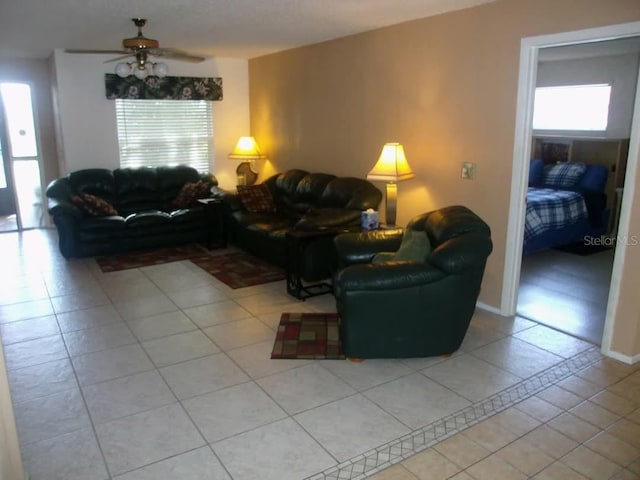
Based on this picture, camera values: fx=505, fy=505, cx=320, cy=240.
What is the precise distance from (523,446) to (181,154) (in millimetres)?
6114

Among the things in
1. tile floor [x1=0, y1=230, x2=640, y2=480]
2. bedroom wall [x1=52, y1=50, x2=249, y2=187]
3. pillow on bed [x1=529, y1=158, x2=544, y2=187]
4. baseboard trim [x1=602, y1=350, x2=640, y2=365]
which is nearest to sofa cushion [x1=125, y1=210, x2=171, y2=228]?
bedroom wall [x1=52, y1=50, x2=249, y2=187]

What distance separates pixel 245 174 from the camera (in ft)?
24.0

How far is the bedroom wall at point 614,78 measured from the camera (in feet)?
22.4

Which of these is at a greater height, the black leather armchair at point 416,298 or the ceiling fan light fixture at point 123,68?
the ceiling fan light fixture at point 123,68

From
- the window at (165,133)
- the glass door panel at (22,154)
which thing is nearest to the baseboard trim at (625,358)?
the window at (165,133)

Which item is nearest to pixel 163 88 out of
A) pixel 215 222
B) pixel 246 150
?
pixel 246 150

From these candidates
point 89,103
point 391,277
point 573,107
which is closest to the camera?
point 391,277

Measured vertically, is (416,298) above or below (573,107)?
below

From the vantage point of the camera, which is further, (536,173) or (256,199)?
(536,173)

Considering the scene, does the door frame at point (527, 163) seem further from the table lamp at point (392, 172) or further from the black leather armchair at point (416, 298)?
the table lamp at point (392, 172)

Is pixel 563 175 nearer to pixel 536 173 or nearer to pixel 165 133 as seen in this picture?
pixel 536 173

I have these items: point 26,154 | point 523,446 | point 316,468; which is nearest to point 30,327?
point 316,468

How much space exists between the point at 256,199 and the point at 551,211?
3503 millimetres

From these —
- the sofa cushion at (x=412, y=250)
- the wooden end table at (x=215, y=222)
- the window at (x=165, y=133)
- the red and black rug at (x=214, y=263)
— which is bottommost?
the red and black rug at (x=214, y=263)
